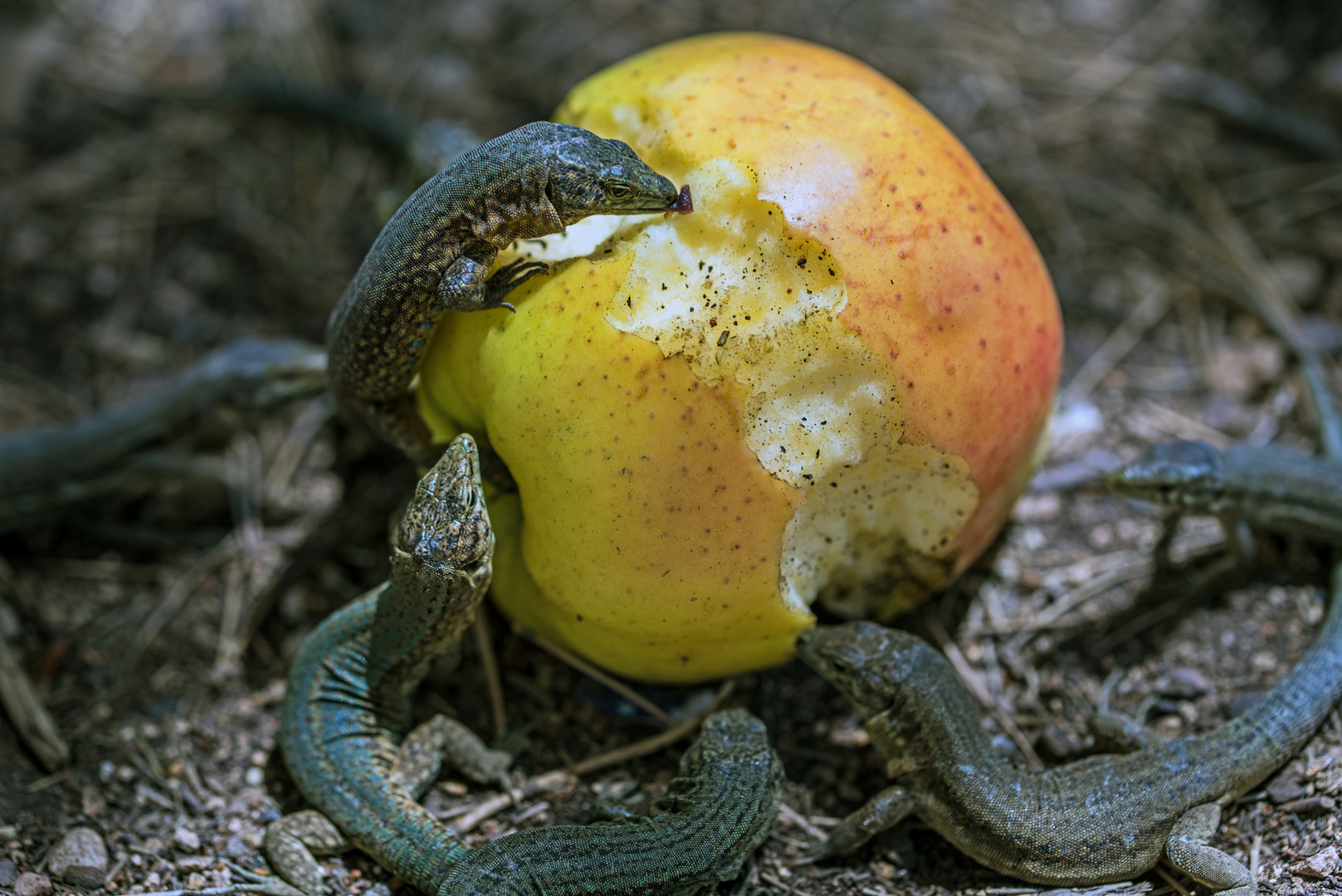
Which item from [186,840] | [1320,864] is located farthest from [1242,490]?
[186,840]

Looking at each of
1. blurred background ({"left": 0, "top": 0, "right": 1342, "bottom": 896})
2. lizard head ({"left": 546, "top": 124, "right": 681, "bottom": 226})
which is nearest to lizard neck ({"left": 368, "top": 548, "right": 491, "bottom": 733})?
blurred background ({"left": 0, "top": 0, "right": 1342, "bottom": 896})

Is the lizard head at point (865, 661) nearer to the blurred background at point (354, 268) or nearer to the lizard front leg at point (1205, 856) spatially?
the blurred background at point (354, 268)

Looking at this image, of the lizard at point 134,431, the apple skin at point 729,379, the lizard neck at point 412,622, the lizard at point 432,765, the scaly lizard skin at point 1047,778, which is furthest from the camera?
the lizard at point 134,431

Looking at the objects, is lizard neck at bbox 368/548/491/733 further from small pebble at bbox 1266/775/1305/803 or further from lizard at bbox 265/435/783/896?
small pebble at bbox 1266/775/1305/803

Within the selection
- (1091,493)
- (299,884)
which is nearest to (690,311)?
(299,884)

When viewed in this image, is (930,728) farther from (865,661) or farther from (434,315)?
(434,315)

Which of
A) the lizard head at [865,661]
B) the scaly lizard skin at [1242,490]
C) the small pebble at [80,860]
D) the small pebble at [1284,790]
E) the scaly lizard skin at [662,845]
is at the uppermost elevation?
the scaly lizard skin at [1242,490]

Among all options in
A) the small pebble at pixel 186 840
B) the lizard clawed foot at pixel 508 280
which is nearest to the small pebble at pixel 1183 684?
the lizard clawed foot at pixel 508 280
